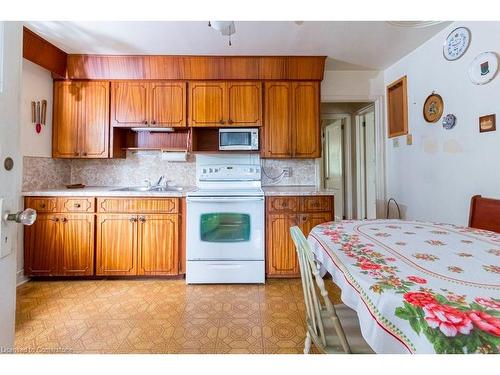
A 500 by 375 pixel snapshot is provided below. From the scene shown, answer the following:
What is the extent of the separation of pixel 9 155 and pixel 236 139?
217 cm

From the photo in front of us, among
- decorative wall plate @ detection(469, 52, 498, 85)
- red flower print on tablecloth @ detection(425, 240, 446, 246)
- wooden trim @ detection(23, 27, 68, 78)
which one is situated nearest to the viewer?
red flower print on tablecloth @ detection(425, 240, 446, 246)

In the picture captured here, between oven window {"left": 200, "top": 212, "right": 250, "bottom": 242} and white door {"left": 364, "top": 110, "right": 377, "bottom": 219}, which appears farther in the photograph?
white door {"left": 364, "top": 110, "right": 377, "bottom": 219}

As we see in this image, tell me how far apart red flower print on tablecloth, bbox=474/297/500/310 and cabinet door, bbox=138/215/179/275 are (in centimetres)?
226

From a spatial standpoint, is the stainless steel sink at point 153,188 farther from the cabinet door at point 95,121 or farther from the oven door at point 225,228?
the oven door at point 225,228

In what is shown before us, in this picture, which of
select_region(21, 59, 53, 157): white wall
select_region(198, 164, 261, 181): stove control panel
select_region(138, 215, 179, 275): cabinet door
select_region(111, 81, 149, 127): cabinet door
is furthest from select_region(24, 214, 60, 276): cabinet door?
select_region(198, 164, 261, 181): stove control panel

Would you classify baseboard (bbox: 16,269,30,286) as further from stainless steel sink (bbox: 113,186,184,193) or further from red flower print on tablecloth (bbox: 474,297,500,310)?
red flower print on tablecloth (bbox: 474,297,500,310)

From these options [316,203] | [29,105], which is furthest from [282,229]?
[29,105]

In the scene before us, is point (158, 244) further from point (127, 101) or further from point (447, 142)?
point (447, 142)

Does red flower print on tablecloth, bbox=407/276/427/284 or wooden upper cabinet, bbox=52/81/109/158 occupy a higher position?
wooden upper cabinet, bbox=52/81/109/158

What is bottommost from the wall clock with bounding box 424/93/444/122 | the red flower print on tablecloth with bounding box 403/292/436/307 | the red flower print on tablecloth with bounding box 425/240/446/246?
the red flower print on tablecloth with bounding box 403/292/436/307

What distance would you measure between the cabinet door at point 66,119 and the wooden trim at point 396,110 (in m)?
3.55

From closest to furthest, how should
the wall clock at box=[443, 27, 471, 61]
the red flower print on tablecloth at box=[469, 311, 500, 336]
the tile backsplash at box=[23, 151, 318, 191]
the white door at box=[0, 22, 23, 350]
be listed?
the red flower print on tablecloth at box=[469, 311, 500, 336]
the white door at box=[0, 22, 23, 350]
the wall clock at box=[443, 27, 471, 61]
the tile backsplash at box=[23, 151, 318, 191]

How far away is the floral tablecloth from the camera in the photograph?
532 mm
